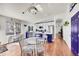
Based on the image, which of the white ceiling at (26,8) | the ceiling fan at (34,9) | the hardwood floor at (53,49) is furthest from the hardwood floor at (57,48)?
the ceiling fan at (34,9)

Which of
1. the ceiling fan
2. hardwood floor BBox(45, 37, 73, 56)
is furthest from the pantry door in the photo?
the ceiling fan

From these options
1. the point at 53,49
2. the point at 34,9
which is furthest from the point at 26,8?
the point at 53,49

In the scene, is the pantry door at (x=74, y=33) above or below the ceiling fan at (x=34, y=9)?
below

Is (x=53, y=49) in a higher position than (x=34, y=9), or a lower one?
lower

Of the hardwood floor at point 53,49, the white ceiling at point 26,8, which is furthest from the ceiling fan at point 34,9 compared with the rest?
the hardwood floor at point 53,49

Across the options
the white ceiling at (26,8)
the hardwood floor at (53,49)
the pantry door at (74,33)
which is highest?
the white ceiling at (26,8)

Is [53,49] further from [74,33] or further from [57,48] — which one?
[74,33]

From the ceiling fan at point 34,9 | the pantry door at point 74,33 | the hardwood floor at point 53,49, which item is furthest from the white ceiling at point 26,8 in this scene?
the hardwood floor at point 53,49

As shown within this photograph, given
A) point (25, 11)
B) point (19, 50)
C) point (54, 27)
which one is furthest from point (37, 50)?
point (25, 11)

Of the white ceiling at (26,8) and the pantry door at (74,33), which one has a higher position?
the white ceiling at (26,8)

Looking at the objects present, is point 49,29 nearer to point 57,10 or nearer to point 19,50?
point 57,10

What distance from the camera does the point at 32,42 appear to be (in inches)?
95.3

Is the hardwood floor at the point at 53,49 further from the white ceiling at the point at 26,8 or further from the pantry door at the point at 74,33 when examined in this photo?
the white ceiling at the point at 26,8

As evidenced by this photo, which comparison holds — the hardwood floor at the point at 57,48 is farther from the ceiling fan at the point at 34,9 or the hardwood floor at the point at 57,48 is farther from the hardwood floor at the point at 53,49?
the ceiling fan at the point at 34,9
